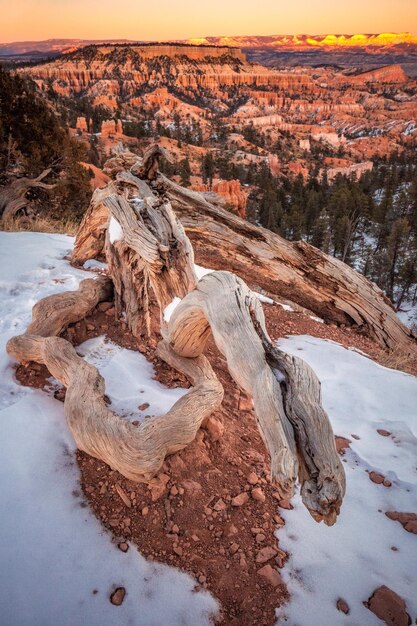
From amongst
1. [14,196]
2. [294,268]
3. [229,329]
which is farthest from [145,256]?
[14,196]

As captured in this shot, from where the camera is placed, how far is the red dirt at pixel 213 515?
204 centimetres

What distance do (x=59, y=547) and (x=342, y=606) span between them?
5.08 ft

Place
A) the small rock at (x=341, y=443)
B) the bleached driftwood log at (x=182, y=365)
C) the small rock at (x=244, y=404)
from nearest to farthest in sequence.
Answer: the bleached driftwood log at (x=182, y=365)
the small rock at (x=341, y=443)
the small rock at (x=244, y=404)

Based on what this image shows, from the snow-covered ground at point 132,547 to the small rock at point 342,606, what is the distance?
0.02 metres

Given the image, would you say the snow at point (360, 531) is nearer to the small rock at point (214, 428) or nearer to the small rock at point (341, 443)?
the small rock at point (341, 443)

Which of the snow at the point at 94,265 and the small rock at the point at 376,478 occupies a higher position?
the snow at the point at 94,265

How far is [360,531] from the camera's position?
246 centimetres

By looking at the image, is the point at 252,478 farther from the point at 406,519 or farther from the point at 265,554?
the point at 406,519

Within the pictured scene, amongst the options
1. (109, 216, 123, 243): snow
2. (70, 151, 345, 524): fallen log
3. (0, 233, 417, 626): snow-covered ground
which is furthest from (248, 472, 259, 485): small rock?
(109, 216, 123, 243): snow

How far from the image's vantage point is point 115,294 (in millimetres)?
4133

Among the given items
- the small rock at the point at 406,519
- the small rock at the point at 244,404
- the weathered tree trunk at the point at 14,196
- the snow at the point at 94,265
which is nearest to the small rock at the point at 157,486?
the small rock at the point at 244,404

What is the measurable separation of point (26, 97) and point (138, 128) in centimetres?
6680

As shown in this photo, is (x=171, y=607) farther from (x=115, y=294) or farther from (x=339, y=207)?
(x=339, y=207)

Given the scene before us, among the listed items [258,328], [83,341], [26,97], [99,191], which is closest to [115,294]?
[83,341]
